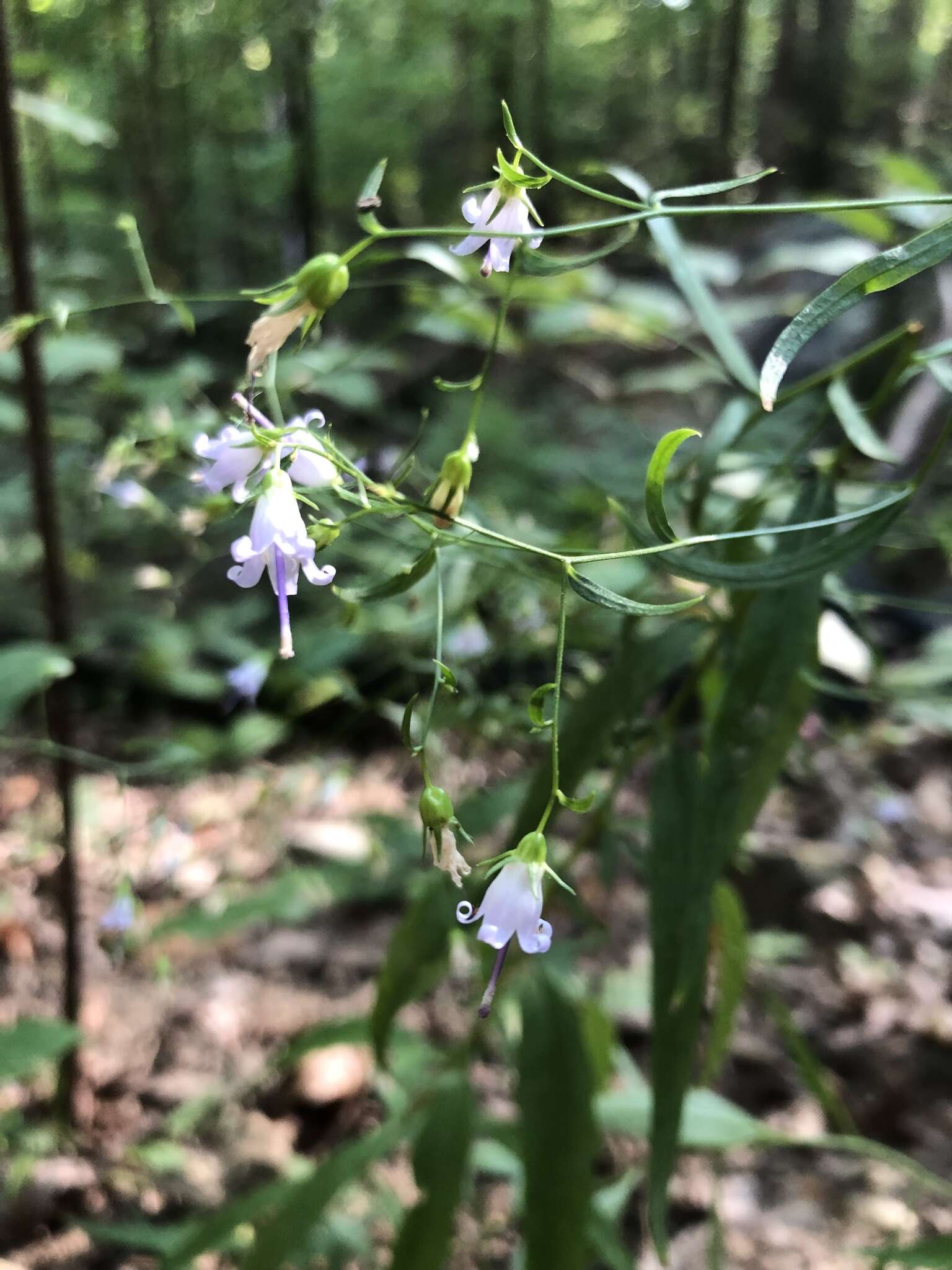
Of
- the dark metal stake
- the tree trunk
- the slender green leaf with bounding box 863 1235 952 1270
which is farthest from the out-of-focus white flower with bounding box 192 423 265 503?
the tree trunk

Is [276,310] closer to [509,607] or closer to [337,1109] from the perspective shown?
[509,607]

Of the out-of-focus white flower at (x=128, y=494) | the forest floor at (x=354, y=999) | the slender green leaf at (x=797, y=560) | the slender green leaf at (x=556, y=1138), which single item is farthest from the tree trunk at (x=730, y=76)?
the slender green leaf at (x=556, y=1138)

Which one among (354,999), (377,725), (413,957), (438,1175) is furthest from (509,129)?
(377,725)

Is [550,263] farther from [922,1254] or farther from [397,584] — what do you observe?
[922,1254]

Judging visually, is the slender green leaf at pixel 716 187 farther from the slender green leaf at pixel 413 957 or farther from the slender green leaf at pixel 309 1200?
the slender green leaf at pixel 309 1200

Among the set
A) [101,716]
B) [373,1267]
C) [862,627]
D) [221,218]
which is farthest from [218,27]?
[373,1267]
